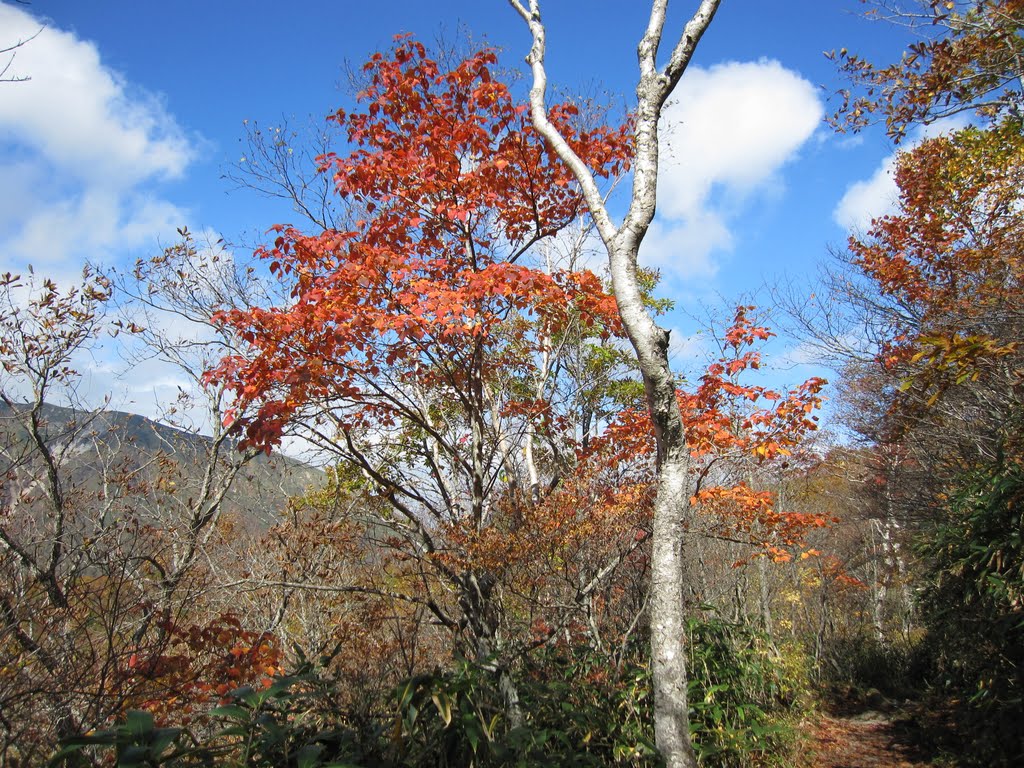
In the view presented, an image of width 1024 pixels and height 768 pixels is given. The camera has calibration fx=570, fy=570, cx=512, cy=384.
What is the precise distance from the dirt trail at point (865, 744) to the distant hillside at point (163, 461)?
6574 millimetres

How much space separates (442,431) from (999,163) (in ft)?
28.4

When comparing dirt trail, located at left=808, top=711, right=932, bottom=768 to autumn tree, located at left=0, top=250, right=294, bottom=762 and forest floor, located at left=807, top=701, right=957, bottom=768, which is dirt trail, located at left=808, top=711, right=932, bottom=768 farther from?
autumn tree, located at left=0, top=250, right=294, bottom=762

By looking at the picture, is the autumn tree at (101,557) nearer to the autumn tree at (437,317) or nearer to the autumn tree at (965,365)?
the autumn tree at (437,317)

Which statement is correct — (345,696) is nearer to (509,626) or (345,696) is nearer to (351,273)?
(509,626)

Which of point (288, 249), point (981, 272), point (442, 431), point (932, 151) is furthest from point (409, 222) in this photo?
point (932, 151)

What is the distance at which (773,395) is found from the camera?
20.5ft

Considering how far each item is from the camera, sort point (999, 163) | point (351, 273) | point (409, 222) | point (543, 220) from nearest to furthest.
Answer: point (351, 273), point (409, 222), point (543, 220), point (999, 163)

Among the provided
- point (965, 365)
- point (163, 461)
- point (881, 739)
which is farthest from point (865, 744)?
point (163, 461)

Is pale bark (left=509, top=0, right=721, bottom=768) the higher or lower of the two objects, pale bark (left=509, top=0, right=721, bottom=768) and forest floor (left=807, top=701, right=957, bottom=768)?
the higher

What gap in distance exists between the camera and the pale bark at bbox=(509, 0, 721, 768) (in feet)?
10.2

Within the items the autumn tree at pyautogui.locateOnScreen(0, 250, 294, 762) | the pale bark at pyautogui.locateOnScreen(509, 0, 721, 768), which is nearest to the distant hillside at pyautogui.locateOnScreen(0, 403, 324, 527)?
the autumn tree at pyautogui.locateOnScreen(0, 250, 294, 762)

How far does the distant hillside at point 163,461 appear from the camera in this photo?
7.69 metres

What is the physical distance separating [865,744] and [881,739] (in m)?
0.30

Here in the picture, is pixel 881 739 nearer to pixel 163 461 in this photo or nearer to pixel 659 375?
pixel 659 375
